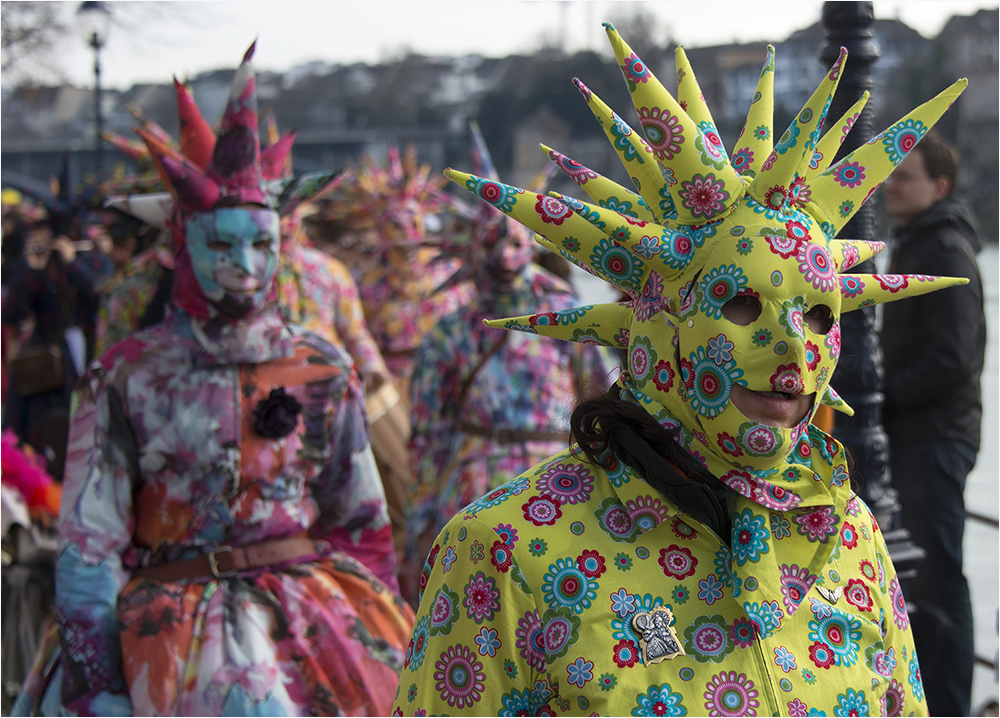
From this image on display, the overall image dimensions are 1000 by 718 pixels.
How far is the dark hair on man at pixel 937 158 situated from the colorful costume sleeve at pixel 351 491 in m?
2.71

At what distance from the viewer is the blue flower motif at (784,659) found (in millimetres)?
1872

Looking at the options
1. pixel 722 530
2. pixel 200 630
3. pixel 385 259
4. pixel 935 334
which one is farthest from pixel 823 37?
pixel 385 259

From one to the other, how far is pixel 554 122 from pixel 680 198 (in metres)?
26.3

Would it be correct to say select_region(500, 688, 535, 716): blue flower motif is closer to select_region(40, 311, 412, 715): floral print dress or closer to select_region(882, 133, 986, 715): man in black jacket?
select_region(40, 311, 412, 715): floral print dress

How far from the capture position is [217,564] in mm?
3232

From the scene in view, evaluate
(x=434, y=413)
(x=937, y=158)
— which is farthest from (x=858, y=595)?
(x=434, y=413)

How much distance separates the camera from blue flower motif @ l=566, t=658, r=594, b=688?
1.77m

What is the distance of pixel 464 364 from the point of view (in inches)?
208

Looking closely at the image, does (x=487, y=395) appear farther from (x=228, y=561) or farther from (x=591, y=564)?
(x=591, y=564)

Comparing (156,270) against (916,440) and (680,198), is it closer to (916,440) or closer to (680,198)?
(916,440)

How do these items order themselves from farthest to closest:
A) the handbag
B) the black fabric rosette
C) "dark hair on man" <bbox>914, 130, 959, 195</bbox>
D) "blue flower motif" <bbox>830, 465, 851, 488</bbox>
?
the handbag → "dark hair on man" <bbox>914, 130, 959, 195</bbox> → the black fabric rosette → "blue flower motif" <bbox>830, 465, 851, 488</bbox>

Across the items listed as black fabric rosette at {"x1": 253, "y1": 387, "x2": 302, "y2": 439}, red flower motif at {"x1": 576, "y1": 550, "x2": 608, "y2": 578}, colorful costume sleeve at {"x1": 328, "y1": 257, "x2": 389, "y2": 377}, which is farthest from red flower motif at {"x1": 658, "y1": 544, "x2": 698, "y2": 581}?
colorful costume sleeve at {"x1": 328, "y1": 257, "x2": 389, "y2": 377}

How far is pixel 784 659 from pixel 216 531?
6.35 feet

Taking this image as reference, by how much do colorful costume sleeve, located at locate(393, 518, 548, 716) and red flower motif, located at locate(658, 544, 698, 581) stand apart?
249 mm
